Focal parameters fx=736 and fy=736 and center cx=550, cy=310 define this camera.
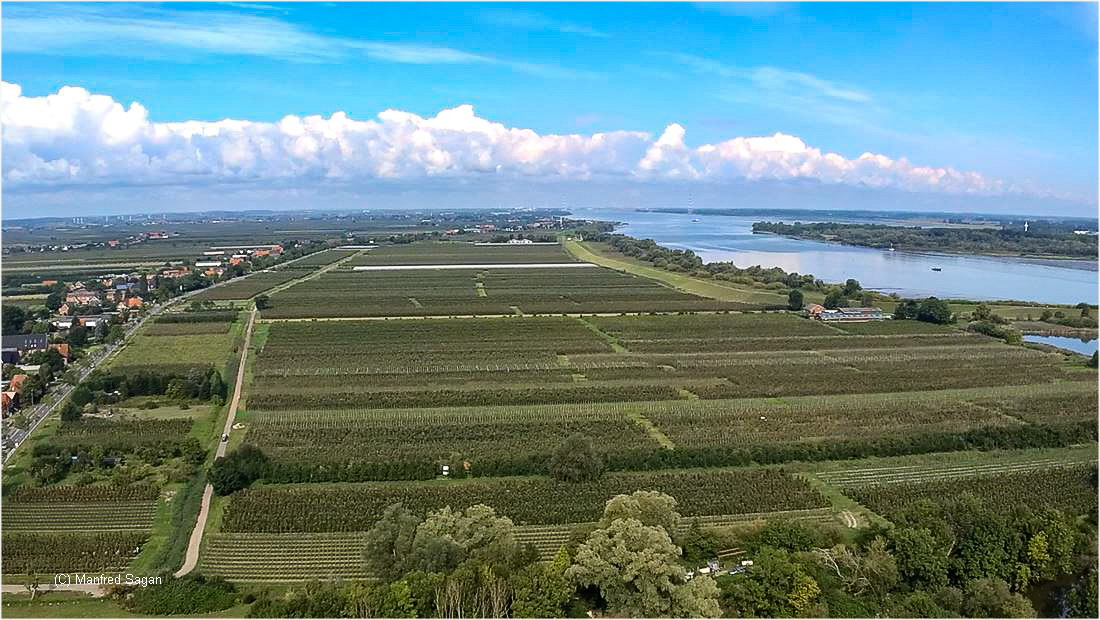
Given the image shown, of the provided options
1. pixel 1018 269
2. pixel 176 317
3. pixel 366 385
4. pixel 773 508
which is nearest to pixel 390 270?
pixel 176 317

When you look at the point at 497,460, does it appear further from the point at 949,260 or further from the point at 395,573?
the point at 949,260

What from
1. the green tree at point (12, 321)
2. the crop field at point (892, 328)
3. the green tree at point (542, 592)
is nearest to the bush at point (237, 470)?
the green tree at point (542, 592)

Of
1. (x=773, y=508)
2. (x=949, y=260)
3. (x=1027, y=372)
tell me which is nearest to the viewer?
(x=773, y=508)

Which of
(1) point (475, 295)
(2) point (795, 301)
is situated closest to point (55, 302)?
(1) point (475, 295)

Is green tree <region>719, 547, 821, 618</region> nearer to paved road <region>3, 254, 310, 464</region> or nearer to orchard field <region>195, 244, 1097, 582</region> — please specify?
orchard field <region>195, 244, 1097, 582</region>

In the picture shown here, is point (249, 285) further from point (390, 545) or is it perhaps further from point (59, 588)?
point (390, 545)

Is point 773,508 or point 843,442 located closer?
point 773,508

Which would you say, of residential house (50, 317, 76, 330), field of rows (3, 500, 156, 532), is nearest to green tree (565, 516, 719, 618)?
field of rows (3, 500, 156, 532)
